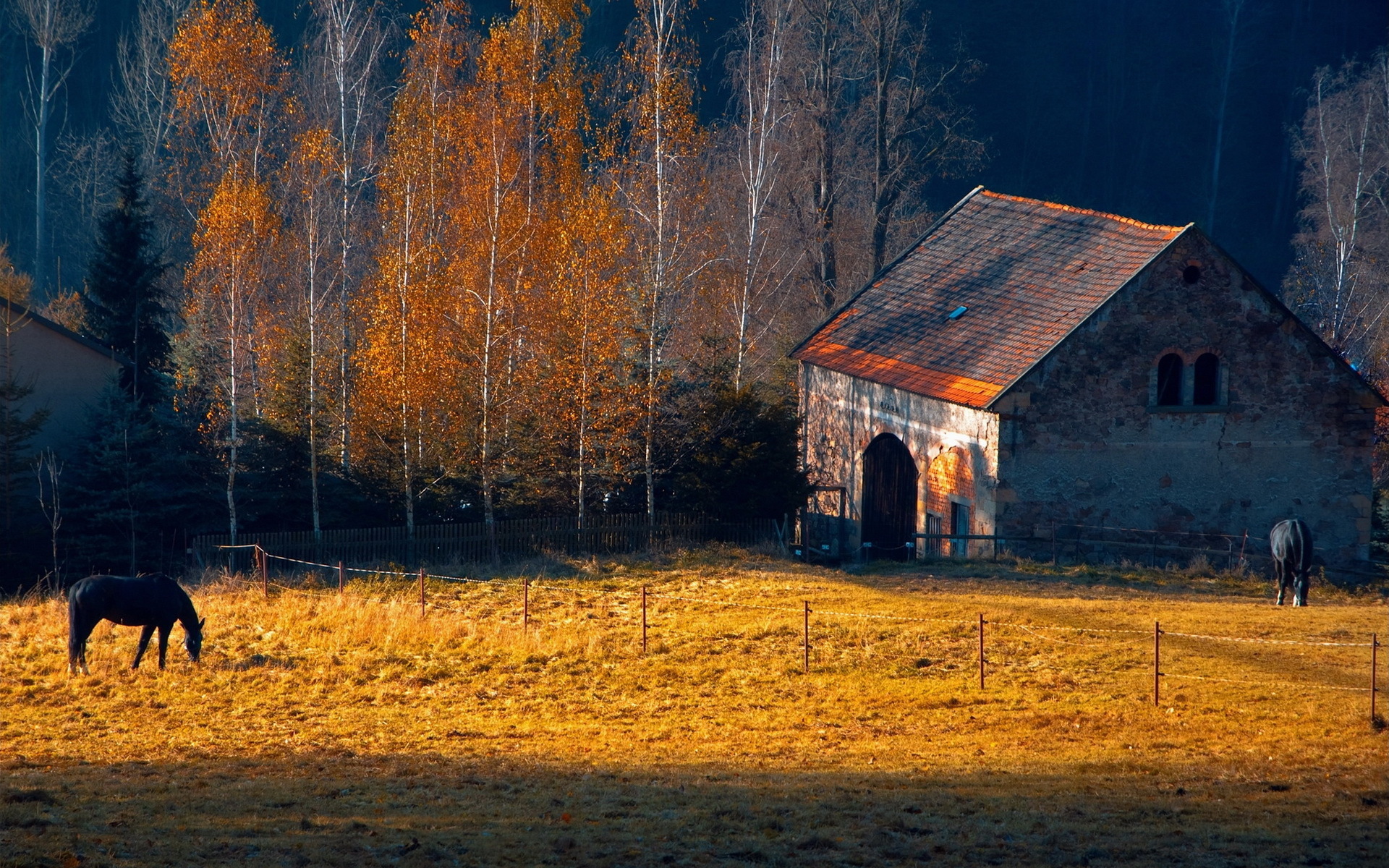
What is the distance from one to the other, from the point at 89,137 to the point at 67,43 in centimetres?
569

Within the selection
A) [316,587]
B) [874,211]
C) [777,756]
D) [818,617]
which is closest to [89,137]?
[874,211]

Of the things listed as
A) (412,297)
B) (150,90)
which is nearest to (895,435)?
(412,297)

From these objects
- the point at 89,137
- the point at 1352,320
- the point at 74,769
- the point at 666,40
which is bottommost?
the point at 74,769

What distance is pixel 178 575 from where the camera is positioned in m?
26.7

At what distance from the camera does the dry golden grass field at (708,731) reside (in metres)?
10.2

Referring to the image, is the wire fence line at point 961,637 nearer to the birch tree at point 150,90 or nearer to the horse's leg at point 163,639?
the horse's leg at point 163,639

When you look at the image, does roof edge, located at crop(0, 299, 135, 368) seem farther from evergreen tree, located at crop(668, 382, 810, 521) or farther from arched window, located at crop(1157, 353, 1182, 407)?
arched window, located at crop(1157, 353, 1182, 407)

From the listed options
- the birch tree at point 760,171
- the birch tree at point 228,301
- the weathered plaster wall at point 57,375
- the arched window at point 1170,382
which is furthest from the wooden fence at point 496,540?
the arched window at point 1170,382

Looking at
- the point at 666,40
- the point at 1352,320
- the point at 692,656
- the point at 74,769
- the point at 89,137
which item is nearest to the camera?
the point at 74,769

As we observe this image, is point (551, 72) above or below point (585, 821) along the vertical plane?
above

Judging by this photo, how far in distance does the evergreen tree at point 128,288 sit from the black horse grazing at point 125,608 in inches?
579

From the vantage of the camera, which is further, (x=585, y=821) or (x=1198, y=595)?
(x=1198, y=595)

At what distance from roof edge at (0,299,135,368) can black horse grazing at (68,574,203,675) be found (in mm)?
13687

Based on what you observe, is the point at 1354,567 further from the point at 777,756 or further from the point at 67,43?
the point at 67,43
